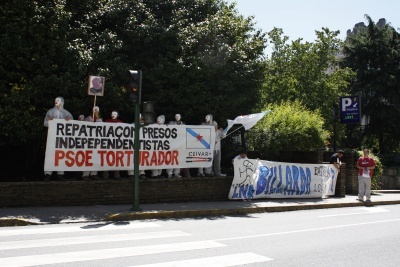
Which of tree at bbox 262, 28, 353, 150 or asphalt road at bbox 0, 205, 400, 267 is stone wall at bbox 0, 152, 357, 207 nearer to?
asphalt road at bbox 0, 205, 400, 267

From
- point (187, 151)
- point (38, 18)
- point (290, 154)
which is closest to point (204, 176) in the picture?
point (187, 151)

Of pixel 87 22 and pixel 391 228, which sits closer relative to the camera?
pixel 391 228

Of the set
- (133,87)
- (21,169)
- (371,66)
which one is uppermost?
(371,66)

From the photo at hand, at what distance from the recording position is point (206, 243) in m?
7.82

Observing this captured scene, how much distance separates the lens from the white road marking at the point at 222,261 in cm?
619

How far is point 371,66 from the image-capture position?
3700 centimetres

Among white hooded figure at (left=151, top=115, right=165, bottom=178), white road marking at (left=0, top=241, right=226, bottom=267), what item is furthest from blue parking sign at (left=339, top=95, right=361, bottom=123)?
white road marking at (left=0, top=241, right=226, bottom=267)

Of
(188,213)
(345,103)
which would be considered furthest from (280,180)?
(345,103)

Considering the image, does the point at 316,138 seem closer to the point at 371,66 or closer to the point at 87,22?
the point at 87,22

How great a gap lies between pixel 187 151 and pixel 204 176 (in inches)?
47.8

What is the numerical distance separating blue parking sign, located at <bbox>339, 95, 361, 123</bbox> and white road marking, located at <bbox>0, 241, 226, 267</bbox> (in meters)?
14.0

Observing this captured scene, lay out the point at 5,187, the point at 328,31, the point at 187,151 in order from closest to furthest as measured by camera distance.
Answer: the point at 5,187, the point at 187,151, the point at 328,31

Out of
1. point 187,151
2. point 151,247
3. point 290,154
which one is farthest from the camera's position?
point 290,154

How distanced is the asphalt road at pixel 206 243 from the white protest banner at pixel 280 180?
3170 millimetres
